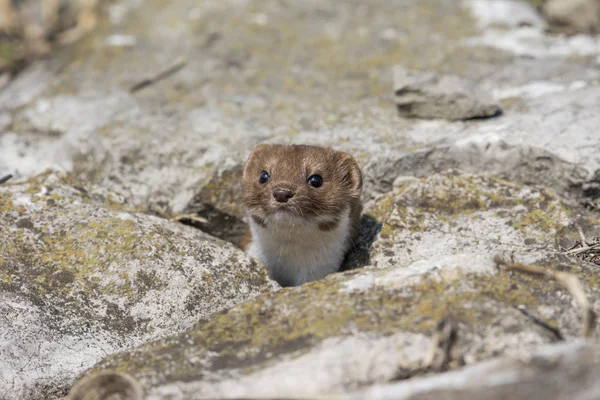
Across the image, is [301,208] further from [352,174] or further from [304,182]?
[352,174]

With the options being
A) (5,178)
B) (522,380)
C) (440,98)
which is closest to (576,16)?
(440,98)

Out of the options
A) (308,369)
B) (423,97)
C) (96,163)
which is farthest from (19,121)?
(308,369)

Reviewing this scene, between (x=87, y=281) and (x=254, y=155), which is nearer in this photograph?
(x=87, y=281)

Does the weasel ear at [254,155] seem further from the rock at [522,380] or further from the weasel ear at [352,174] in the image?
the rock at [522,380]

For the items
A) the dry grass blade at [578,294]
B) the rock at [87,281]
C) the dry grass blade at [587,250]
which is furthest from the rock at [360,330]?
the rock at [87,281]

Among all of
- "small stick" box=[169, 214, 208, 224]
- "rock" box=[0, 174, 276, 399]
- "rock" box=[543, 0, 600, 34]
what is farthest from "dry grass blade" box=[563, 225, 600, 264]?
"rock" box=[543, 0, 600, 34]

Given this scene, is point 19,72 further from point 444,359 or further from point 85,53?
point 444,359
